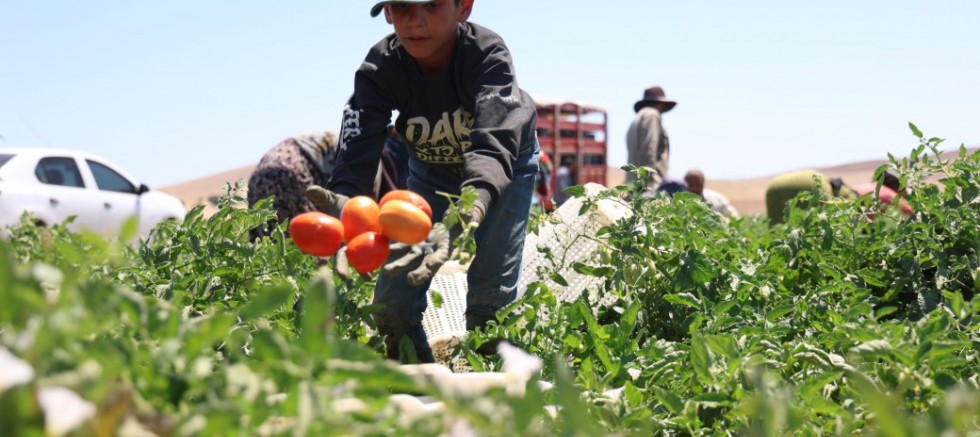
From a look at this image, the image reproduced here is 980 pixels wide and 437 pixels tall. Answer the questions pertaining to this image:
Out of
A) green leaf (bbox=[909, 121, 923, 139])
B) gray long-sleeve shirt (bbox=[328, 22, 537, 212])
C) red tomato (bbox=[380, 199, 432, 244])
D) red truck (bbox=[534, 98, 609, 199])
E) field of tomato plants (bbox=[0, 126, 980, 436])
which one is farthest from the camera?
red truck (bbox=[534, 98, 609, 199])

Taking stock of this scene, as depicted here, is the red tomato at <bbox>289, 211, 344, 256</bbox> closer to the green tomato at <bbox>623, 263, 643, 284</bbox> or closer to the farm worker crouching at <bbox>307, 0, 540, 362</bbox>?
the farm worker crouching at <bbox>307, 0, 540, 362</bbox>

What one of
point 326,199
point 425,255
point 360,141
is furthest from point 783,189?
point 425,255

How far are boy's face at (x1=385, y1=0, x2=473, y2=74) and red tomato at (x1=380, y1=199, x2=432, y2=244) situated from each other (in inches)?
32.7

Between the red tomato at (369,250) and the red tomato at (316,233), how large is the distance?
0.08 metres

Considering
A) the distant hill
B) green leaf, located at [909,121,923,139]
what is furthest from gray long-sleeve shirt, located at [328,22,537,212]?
the distant hill

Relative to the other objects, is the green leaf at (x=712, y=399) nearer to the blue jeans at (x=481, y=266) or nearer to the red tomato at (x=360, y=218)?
the red tomato at (x=360, y=218)

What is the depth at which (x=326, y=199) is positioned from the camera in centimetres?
261

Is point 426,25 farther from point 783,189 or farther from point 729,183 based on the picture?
point 729,183

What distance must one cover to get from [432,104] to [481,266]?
0.57m

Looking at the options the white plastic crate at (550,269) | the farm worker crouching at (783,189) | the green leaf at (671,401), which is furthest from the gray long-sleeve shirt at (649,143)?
the green leaf at (671,401)

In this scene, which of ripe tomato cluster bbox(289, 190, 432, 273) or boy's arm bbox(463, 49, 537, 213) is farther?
boy's arm bbox(463, 49, 537, 213)

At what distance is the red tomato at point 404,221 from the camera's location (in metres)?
2.20

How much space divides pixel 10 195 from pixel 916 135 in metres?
7.80

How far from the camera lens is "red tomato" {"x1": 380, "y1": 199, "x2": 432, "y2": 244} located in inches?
86.6
